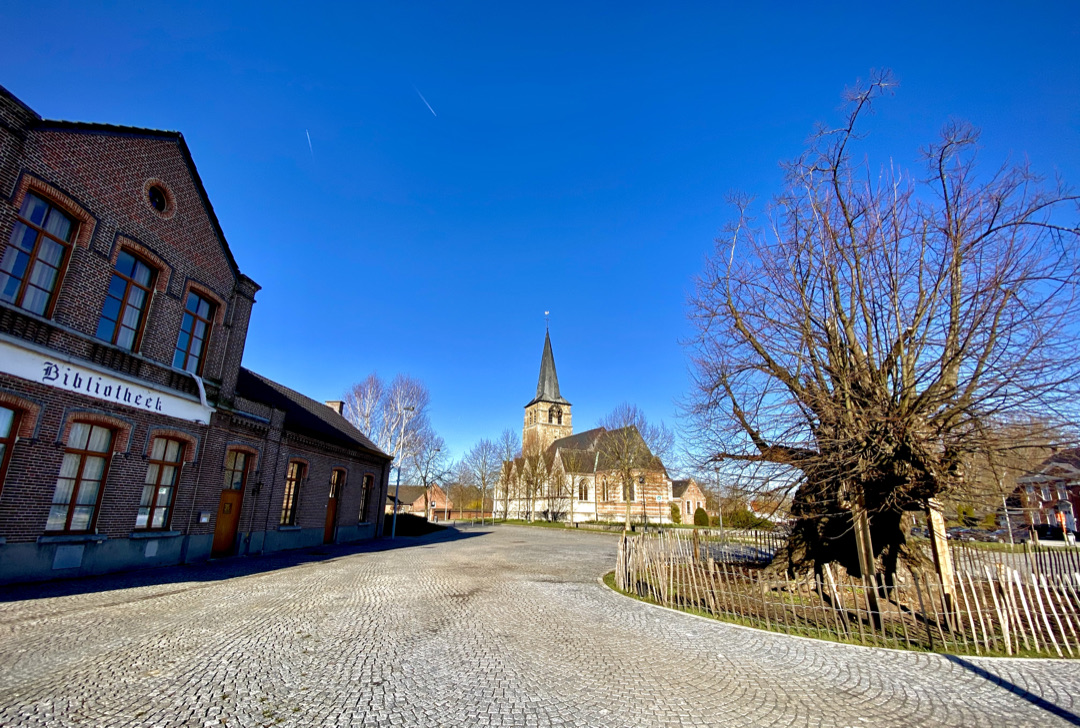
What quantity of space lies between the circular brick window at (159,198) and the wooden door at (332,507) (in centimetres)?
1265

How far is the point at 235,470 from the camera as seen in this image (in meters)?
16.2

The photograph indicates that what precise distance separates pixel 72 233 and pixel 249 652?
1045 centimetres

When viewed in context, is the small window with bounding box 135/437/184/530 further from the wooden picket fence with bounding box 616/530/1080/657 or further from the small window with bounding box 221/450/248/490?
the wooden picket fence with bounding box 616/530/1080/657

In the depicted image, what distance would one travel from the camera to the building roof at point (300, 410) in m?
18.7

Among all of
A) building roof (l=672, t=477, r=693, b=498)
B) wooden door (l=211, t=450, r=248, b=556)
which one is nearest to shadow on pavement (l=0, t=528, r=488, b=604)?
wooden door (l=211, t=450, r=248, b=556)

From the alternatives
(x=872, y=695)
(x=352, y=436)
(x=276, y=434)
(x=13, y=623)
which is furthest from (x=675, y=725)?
(x=352, y=436)

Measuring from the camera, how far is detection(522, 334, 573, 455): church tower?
→ 75812 millimetres

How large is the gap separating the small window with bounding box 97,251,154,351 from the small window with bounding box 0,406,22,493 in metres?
2.40

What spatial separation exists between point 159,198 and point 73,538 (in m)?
8.63

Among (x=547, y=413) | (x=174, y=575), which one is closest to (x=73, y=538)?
(x=174, y=575)

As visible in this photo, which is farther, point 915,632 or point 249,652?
point 915,632

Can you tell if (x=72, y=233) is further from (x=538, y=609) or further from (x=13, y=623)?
(x=538, y=609)

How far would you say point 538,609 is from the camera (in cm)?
997

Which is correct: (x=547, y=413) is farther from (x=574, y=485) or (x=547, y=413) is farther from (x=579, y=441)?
(x=574, y=485)
